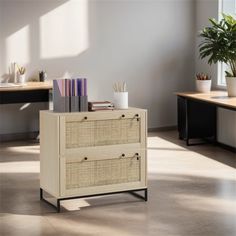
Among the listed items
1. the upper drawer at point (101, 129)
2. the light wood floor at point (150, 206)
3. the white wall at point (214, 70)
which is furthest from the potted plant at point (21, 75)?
the upper drawer at point (101, 129)

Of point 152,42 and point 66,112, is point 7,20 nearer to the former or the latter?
point 152,42

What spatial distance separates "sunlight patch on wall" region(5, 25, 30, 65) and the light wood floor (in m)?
1.73

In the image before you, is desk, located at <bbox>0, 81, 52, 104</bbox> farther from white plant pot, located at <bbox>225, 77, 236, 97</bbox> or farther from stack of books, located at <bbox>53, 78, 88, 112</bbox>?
stack of books, located at <bbox>53, 78, 88, 112</bbox>

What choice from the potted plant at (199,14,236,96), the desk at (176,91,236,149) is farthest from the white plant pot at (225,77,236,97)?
the desk at (176,91,236,149)

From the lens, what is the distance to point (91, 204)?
5.22 m

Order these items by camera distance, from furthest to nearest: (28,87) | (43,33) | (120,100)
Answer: (43,33) → (28,87) → (120,100)

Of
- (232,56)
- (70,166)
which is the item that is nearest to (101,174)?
(70,166)

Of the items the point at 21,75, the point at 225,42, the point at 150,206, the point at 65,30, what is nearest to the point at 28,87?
the point at 21,75

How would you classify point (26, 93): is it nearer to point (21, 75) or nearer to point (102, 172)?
→ point (21, 75)

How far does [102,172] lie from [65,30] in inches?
154

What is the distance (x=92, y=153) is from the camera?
5.03m

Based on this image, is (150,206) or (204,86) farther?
(204,86)

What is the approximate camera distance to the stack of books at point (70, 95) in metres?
4.99

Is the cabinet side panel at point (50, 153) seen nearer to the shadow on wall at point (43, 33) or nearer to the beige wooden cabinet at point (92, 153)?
the beige wooden cabinet at point (92, 153)
